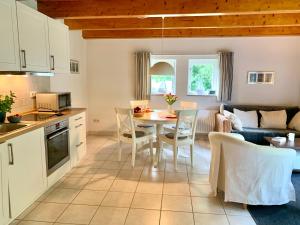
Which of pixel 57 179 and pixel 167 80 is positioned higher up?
pixel 167 80

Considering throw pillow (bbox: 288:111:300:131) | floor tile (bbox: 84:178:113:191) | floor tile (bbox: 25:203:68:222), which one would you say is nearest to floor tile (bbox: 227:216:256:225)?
floor tile (bbox: 84:178:113:191)

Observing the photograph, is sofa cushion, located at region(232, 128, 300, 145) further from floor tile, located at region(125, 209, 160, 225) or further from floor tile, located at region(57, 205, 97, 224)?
floor tile, located at region(57, 205, 97, 224)

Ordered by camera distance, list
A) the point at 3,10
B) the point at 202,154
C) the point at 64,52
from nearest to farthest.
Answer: the point at 3,10
the point at 64,52
the point at 202,154

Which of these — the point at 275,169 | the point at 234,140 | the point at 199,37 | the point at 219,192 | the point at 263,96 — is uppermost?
the point at 199,37

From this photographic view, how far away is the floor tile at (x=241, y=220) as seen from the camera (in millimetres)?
2438

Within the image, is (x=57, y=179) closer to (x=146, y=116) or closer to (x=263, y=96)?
(x=146, y=116)

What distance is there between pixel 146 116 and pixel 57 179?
1.64m

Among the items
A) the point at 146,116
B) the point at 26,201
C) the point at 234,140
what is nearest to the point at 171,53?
the point at 146,116

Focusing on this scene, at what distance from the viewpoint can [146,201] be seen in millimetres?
2840

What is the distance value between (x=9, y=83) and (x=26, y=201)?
149 centimetres

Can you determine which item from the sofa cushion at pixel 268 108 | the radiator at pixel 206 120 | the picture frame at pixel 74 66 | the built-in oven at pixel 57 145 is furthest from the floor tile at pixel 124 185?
the sofa cushion at pixel 268 108

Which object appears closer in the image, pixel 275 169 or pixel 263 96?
pixel 275 169

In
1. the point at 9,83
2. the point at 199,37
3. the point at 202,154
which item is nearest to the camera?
the point at 9,83

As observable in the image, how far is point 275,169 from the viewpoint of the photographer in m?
2.51
